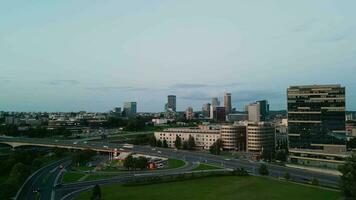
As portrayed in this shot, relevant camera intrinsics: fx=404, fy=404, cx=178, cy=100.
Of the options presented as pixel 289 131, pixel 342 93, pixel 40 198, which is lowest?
pixel 40 198

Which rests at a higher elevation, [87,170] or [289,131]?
[289,131]

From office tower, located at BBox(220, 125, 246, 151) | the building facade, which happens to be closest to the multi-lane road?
office tower, located at BBox(220, 125, 246, 151)

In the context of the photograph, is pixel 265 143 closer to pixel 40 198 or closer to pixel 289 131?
pixel 289 131

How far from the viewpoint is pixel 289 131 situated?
76000 mm

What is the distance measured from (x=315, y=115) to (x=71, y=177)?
144 feet

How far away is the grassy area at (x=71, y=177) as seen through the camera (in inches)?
2151

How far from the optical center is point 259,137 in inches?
3706

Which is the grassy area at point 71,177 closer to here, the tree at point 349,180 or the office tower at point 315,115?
the tree at point 349,180

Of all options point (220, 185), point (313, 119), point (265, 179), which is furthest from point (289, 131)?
point (220, 185)

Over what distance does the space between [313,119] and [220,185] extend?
107 feet

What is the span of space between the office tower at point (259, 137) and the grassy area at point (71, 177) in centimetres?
4754

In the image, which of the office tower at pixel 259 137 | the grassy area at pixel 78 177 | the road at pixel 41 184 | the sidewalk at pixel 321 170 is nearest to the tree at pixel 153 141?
the office tower at pixel 259 137

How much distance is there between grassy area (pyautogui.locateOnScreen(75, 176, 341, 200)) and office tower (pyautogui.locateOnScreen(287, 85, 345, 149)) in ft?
84.0

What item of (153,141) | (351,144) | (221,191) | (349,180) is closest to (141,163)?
(221,191)
